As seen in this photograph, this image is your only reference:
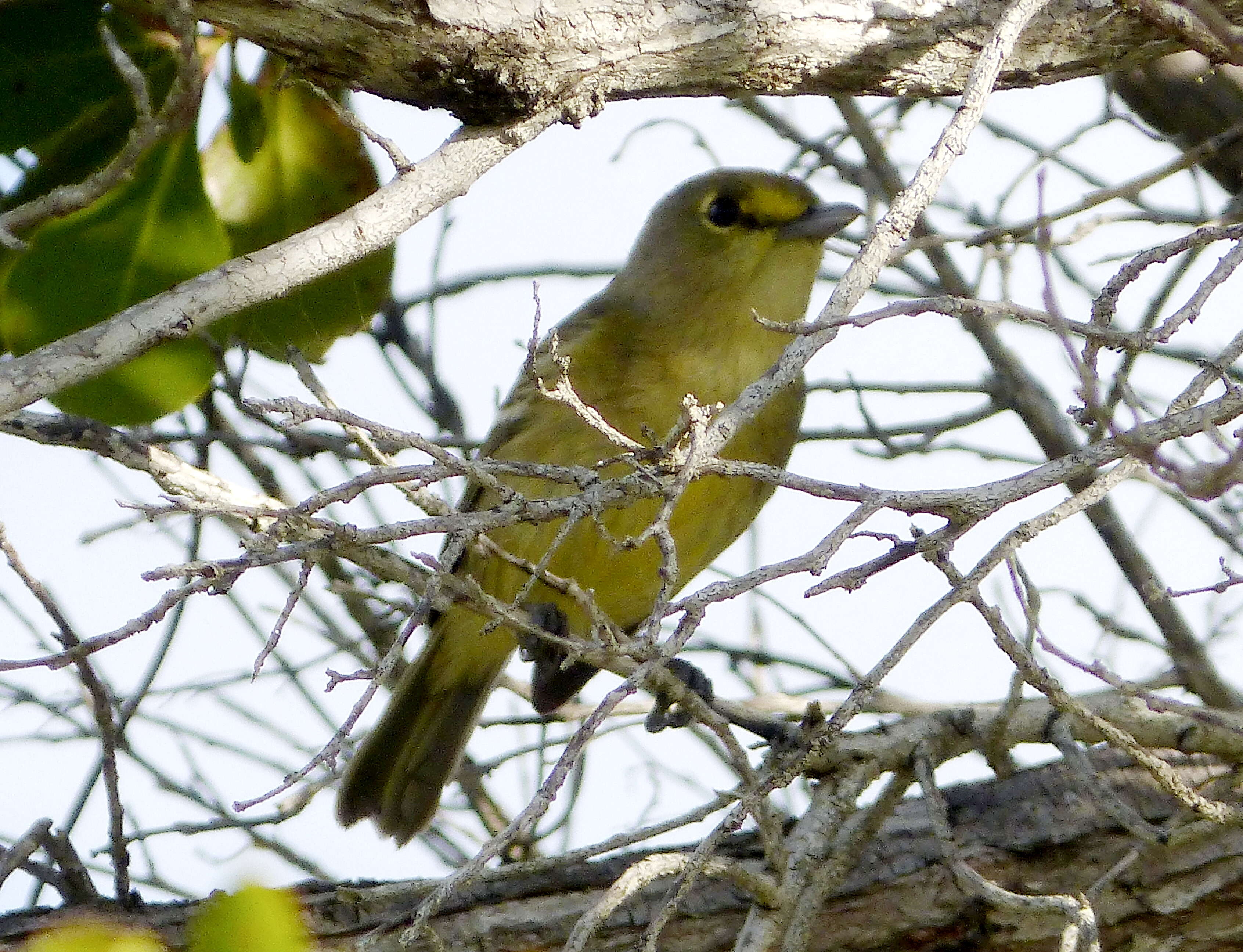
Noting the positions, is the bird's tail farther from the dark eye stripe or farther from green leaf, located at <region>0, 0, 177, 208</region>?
green leaf, located at <region>0, 0, 177, 208</region>

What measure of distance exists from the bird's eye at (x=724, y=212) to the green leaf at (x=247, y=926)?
3.98 m

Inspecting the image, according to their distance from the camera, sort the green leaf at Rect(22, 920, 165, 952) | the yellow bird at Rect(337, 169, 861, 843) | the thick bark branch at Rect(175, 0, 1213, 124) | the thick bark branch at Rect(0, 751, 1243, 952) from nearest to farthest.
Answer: the green leaf at Rect(22, 920, 165, 952) → the thick bark branch at Rect(175, 0, 1213, 124) → the thick bark branch at Rect(0, 751, 1243, 952) → the yellow bird at Rect(337, 169, 861, 843)

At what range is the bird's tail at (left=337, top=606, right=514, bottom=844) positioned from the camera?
492 cm

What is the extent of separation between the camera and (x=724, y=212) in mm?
4996

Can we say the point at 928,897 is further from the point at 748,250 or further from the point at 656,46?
the point at 748,250

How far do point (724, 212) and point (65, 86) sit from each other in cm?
214

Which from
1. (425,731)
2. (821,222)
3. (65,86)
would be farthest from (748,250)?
(65,86)

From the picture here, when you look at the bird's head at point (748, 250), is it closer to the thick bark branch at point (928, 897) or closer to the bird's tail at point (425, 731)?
the bird's tail at point (425, 731)

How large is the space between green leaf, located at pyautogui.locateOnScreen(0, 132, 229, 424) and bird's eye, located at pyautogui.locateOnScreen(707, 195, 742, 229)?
178cm

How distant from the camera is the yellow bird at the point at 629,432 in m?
4.54

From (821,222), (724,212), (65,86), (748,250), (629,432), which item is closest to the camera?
(65,86)

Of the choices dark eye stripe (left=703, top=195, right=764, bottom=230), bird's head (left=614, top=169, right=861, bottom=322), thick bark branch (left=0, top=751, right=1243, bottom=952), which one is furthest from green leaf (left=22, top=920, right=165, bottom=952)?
dark eye stripe (left=703, top=195, right=764, bottom=230)

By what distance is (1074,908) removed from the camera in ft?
8.63

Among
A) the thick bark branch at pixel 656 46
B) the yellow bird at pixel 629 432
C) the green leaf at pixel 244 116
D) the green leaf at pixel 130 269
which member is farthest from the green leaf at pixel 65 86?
the yellow bird at pixel 629 432
